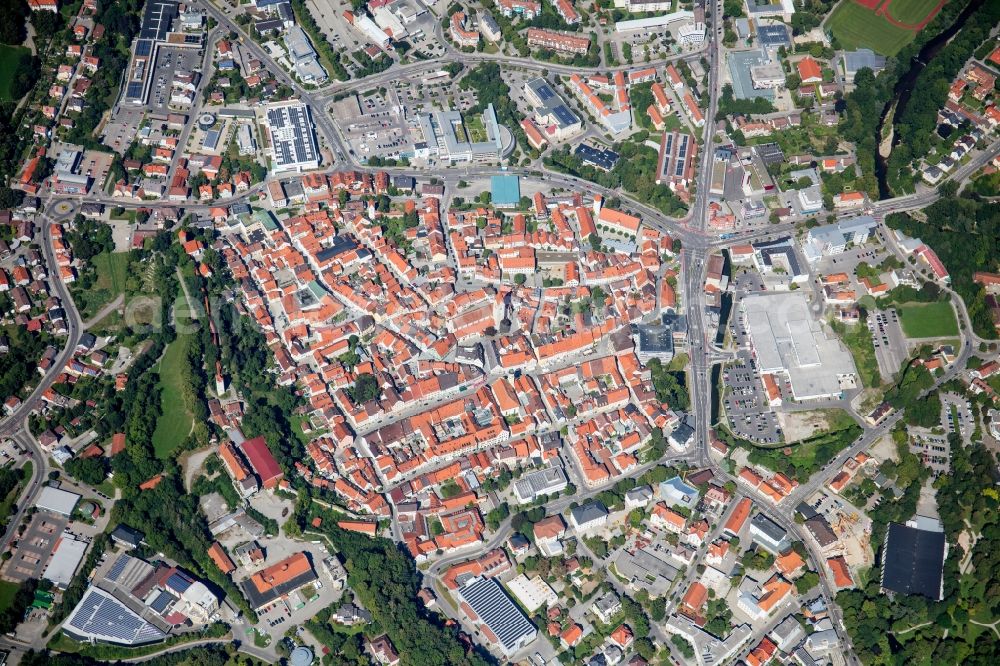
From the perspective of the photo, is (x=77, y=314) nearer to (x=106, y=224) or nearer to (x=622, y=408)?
(x=106, y=224)

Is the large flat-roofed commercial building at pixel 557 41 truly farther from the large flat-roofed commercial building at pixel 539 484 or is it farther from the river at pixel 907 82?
the large flat-roofed commercial building at pixel 539 484

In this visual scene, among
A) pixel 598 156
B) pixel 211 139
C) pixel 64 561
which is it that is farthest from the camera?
pixel 211 139

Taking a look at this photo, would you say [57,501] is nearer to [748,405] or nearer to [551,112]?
[748,405]

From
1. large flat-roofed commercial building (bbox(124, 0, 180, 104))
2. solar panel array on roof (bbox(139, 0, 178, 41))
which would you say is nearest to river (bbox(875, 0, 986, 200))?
large flat-roofed commercial building (bbox(124, 0, 180, 104))

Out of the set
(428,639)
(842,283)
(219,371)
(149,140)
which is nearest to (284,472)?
(219,371)

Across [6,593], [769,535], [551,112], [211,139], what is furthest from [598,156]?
[6,593]

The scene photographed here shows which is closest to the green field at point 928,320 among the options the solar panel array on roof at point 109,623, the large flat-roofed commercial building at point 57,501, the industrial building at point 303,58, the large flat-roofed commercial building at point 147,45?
the industrial building at point 303,58

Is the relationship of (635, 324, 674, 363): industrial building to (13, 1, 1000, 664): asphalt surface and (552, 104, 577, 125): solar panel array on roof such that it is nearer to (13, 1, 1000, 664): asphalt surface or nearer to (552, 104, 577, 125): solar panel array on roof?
(13, 1, 1000, 664): asphalt surface
